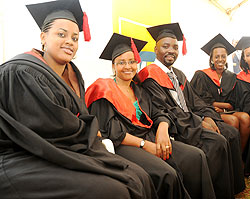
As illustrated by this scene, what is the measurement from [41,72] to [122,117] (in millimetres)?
973

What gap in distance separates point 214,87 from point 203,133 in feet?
4.64

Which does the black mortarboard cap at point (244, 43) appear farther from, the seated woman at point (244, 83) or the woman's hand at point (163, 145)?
the woman's hand at point (163, 145)

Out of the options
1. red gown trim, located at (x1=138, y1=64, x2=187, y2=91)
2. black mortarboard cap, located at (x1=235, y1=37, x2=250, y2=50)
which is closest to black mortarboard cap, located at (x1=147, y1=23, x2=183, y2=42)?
red gown trim, located at (x1=138, y1=64, x2=187, y2=91)

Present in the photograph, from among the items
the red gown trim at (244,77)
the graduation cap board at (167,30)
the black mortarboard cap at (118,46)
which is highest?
the graduation cap board at (167,30)

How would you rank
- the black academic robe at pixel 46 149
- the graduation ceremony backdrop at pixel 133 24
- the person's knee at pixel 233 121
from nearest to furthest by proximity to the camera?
the black academic robe at pixel 46 149, the graduation ceremony backdrop at pixel 133 24, the person's knee at pixel 233 121

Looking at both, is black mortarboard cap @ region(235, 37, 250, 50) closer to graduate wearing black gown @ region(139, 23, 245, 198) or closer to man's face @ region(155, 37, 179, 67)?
graduate wearing black gown @ region(139, 23, 245, 198)

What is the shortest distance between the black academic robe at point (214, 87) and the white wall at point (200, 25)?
155cm

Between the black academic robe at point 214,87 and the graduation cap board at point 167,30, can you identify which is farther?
the black academic robe at point 214,87

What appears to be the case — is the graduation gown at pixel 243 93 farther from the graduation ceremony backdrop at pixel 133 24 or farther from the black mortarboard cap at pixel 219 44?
the graduation ceremony backdrop at pixel 133 24

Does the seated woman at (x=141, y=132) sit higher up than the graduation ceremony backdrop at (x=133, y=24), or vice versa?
the graduation ceremony backdrop at (x=133, y=24)

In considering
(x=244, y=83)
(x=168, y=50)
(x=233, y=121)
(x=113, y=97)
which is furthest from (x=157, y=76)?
(x=244, y=83)

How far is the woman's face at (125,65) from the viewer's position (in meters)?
2.58

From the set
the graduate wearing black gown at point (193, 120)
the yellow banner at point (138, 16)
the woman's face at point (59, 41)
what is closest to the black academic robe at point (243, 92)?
the graduate wearing black gown at point (193, 120)

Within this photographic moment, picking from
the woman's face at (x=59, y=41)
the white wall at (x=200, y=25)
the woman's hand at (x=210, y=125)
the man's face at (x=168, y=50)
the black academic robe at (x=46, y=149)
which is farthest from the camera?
the white wall at (x=200, y=25)
